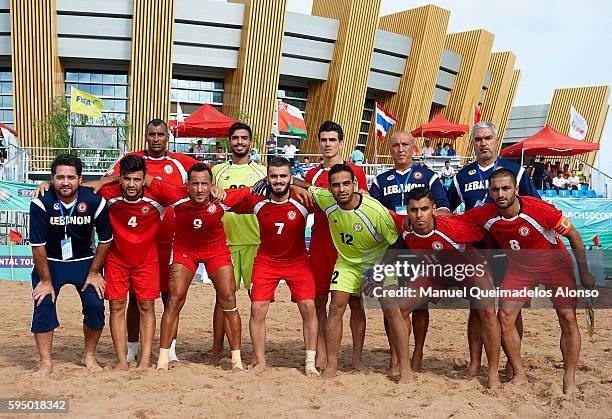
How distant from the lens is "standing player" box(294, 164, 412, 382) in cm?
609

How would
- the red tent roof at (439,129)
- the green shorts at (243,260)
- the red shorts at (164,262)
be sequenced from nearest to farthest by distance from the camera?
1. the red shorts at (164,262)
2. the green shorts at (243,260)
3. the red tent roof at (439,129)

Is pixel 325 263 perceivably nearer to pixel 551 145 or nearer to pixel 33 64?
pixel 551 145

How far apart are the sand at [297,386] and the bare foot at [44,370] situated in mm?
70

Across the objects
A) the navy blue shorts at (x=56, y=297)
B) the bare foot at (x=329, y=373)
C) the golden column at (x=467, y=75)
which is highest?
the golden column at (x=467, y=75)

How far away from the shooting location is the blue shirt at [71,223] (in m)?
6.03

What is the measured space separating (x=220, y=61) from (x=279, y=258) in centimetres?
2672

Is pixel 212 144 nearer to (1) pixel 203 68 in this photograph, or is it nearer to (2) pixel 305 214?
(1) pixel 203 68

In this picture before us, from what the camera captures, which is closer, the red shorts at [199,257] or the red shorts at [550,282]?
the red shorts at [550,282]

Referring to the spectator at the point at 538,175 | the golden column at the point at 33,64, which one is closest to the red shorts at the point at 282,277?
the spectator at the point at 538,175

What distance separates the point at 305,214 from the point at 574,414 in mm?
3024

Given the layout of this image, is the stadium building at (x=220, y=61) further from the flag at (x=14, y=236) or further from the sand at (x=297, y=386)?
the sand at (x=297, y=386)

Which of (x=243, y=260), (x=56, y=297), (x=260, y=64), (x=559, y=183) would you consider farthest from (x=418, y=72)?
(x=56, y=297)

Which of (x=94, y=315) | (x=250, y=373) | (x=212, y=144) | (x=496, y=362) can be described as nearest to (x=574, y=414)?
(x=496, y=362)

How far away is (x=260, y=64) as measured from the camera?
1239 inches
